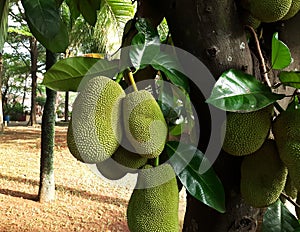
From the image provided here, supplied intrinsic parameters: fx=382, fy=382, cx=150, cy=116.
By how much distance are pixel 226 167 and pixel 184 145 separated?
0.06 metres

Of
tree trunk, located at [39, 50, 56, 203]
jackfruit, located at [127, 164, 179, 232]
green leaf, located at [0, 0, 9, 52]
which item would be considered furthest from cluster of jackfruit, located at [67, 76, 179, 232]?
tree trunk, located at [39, 50, 56, 203]

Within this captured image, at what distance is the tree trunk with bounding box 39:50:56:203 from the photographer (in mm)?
3053

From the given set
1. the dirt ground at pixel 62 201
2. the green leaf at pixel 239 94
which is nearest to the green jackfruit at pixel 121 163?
the green leaf at pixel 239 94

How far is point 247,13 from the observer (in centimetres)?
46

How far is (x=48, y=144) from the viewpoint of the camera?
10.2 feet

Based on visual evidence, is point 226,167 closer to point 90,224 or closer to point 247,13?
point 247,13

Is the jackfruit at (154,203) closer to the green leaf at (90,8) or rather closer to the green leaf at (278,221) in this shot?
the green leaf at (278,221)

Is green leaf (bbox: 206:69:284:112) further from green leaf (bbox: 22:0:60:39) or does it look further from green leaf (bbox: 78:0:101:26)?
green leaf (bbox: 78:0:101:26)

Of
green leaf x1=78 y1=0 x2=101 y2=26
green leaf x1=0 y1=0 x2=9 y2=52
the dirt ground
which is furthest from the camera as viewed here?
the dirt ground

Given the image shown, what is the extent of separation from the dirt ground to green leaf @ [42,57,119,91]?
241 centimetres

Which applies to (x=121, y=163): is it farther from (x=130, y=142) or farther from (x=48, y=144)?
(x=48, y=144)

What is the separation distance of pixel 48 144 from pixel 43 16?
2.67 meters

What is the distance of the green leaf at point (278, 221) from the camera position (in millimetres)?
508

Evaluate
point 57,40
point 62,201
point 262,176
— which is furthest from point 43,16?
point 62,201
